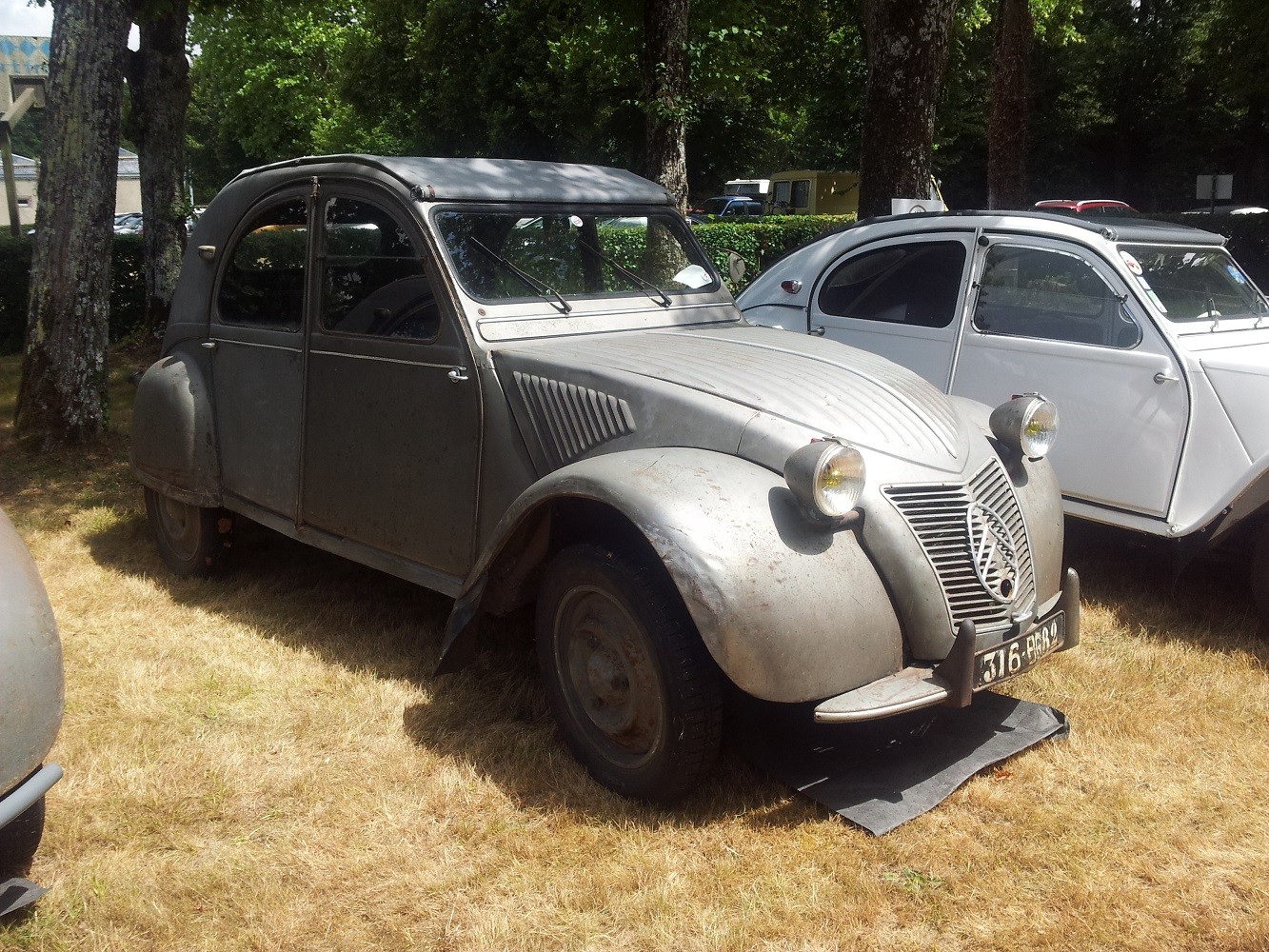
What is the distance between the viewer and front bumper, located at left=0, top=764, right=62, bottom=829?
252cm

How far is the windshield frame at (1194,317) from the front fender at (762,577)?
288 cm

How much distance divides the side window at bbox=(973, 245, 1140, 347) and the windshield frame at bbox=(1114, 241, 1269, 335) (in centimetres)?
13

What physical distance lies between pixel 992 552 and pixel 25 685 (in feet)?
8.67

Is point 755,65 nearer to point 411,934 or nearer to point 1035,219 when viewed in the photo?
point 1035,219

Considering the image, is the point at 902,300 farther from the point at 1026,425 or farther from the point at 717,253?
the point at 717,253

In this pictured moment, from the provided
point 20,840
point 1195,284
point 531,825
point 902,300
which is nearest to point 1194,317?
point 1195,284

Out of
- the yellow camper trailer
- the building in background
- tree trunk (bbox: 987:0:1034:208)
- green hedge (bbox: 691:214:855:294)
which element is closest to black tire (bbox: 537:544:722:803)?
tree trunk (bbox: 987:0:1034:208)

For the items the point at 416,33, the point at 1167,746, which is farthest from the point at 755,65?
the point at 1167,746

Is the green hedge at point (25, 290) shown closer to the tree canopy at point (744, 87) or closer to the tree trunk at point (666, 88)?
the tree canopy at point (744, 87)

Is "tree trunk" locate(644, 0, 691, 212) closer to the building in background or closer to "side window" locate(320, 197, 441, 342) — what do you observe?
"side window" locate(320, 197, 441, 342)

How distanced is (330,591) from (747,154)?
3331cm

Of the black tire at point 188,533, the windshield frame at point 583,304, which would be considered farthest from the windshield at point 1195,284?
the black tire at point 188,533

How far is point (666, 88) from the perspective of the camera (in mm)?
9609

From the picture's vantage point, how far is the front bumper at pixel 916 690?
299 cm
